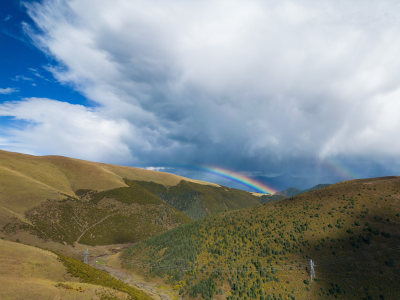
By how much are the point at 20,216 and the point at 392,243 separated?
119m

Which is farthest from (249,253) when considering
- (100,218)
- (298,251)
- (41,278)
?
(100,218)

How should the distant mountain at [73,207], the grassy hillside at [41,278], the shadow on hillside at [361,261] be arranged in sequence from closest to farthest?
the grassy hillside at [41,278] → the shadow on hillside at [361,261] → the distant mountain at [73,207]

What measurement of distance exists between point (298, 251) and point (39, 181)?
14000 centimetres

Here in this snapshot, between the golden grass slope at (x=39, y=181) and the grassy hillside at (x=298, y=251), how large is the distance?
65.7 metres

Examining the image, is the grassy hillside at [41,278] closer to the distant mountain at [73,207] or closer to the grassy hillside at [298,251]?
the grassy hillside at [298,251]

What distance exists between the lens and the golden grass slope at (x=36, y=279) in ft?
64.9

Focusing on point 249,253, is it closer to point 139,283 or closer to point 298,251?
point 298,251

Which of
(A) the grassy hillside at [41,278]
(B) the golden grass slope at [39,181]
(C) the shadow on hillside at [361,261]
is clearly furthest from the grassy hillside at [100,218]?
(C) the shadow on hillside at [361,261]

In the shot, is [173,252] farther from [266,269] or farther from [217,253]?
[266,269]

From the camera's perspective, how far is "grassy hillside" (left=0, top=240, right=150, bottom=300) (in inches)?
785

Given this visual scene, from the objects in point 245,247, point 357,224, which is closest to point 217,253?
point 245,247

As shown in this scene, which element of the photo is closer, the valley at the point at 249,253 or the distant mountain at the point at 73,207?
the valley at the point at 249,253

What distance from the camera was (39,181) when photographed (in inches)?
4867

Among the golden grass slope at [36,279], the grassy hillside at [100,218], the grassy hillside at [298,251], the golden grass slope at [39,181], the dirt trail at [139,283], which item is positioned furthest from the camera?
the golden grass slope at [39,181]
